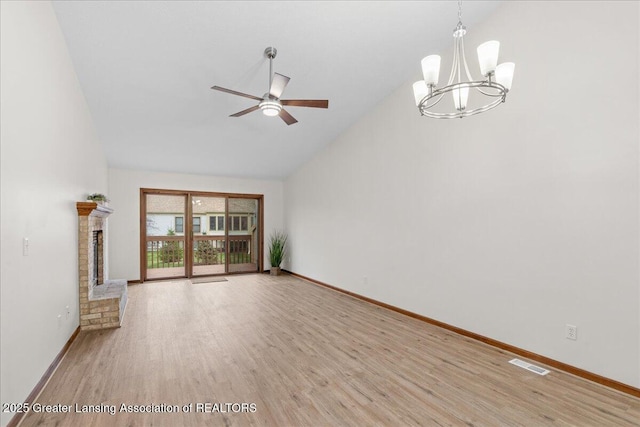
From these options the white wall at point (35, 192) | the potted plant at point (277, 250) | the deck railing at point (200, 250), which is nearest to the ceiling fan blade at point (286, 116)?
the white wall at point (35, 192)

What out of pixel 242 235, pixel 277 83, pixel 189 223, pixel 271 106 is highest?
pixel 277 83

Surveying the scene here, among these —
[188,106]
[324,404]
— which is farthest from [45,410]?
[188,106]

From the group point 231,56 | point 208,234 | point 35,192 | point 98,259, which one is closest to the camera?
point 35,192

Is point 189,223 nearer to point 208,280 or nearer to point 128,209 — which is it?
point 128,209

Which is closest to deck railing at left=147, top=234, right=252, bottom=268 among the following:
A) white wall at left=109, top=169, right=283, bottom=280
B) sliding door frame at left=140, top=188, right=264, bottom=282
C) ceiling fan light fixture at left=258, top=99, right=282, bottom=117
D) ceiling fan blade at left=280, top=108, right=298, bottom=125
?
sliding door frame at left=140, top=188, right=264, bottom=282

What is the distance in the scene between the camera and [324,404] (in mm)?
2227

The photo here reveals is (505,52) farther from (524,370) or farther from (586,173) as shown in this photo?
(524,370)

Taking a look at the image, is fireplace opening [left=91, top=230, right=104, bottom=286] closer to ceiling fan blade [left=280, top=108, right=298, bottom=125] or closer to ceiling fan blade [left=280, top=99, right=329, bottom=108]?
ceiling fan blade [left=280, top=108, right=298, bottom=125]

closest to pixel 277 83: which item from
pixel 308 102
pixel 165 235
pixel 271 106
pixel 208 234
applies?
pixel 271 106

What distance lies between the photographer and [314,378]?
2.60m

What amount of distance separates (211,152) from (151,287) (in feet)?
9.96

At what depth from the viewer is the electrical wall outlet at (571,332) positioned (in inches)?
106

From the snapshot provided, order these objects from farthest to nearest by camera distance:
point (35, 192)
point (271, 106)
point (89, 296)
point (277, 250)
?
point (277, 250) < point (89, 296) < point (271, 106) < point (35, 192)

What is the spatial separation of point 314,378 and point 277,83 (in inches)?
106
